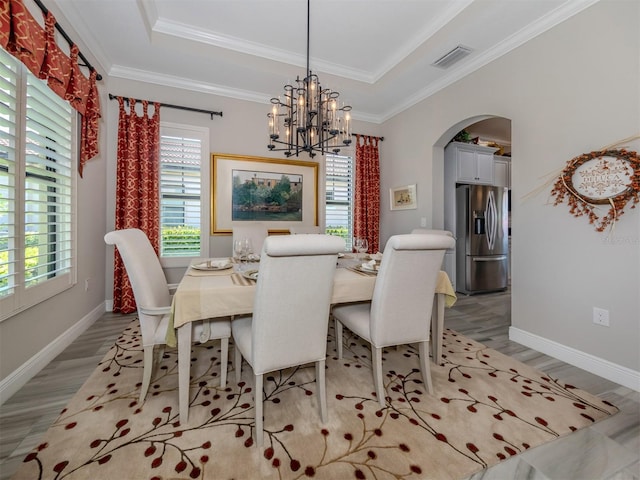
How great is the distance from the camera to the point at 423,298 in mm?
1685

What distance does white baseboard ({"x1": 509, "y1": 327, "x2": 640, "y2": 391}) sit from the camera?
1.90m

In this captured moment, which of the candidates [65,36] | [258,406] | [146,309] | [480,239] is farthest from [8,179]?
[480,239]

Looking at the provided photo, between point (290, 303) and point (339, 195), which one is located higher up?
point (339, 195)

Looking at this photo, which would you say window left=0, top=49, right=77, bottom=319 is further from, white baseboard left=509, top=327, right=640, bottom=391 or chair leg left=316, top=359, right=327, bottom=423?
white baseboard left=509, top=327, right=640, bottom=391

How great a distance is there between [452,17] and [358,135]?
1.96m

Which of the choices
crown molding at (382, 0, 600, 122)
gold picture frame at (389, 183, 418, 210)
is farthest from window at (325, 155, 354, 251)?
crown molding at (382, 0, 600, 122)

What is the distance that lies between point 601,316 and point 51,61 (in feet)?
14.1

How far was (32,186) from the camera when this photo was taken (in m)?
2.03

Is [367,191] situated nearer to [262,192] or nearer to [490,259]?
[262,192]

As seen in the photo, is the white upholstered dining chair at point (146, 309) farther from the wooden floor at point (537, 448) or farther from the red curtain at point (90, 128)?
the red curtain at point (90, 128)

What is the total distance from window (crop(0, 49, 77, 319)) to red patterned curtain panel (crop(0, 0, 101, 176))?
8 centimetres

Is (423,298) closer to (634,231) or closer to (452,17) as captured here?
(634,231)

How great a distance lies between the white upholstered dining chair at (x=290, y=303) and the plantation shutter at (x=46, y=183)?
1.71 meters

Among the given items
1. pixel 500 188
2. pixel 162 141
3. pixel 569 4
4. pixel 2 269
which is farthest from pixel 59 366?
pixel 500 188
